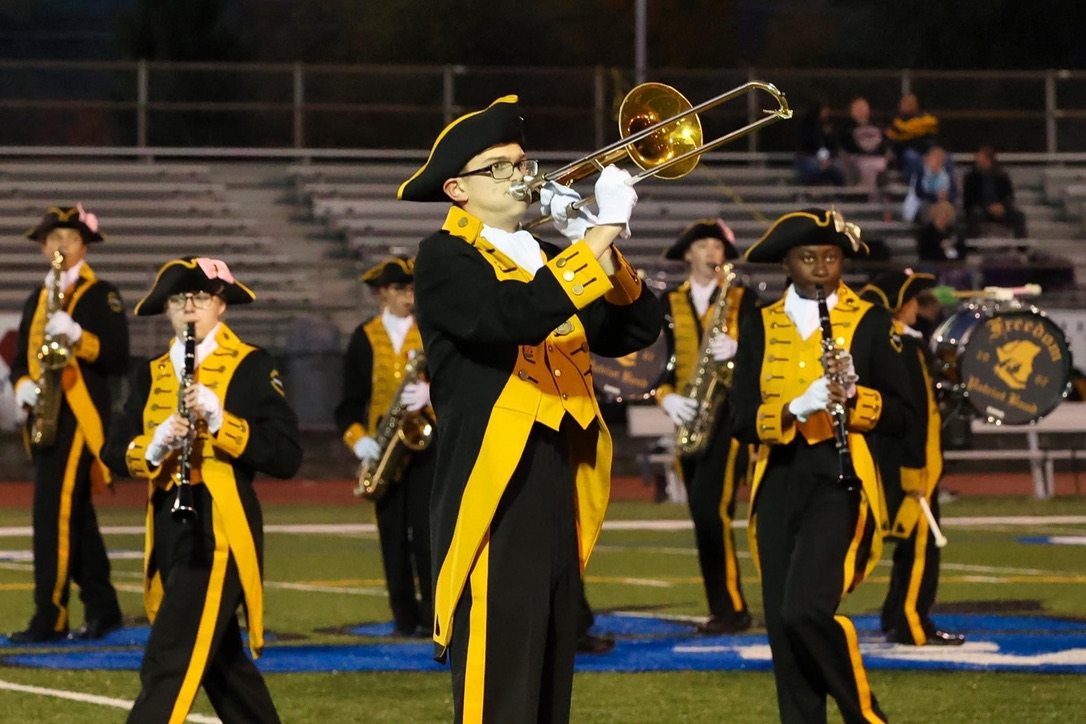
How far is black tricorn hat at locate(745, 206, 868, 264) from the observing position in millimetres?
7211

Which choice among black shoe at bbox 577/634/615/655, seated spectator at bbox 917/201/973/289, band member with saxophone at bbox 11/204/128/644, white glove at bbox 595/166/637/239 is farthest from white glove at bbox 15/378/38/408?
seated spectator at bbox 917/201/973/289

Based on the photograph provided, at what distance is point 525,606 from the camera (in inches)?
190

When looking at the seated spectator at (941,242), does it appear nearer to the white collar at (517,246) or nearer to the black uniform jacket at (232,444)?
the black uniform jacket at (232,444)

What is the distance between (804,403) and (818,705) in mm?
955

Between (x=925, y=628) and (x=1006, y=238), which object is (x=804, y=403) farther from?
(x=1006, y=238)

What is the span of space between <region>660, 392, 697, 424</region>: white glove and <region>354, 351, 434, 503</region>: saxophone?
1.13m

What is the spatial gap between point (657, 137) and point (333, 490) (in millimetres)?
14391

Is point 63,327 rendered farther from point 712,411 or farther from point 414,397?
point 712,411

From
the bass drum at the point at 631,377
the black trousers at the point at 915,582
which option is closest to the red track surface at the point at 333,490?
the bass drum at the point at 631,377

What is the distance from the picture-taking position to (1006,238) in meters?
22.8

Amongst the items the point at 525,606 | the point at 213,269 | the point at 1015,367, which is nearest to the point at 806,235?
the point at 213,269

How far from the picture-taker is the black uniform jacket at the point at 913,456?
361 inches

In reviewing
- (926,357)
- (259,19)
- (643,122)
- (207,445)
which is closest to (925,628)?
(926,357)

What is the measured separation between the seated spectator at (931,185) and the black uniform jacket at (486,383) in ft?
59.7
